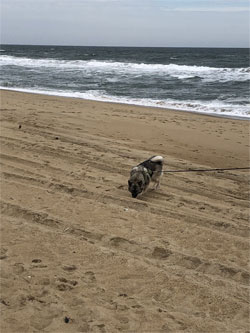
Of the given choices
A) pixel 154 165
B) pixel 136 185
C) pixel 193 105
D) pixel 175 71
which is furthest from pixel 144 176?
pixel 175 71

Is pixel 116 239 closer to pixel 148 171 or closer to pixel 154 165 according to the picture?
pixel 148 171

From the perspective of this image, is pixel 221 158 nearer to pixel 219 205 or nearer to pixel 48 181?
pixel 219 205

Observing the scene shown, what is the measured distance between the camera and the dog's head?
18.7 ft

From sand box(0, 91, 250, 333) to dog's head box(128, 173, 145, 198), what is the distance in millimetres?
118

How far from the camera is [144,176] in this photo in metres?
5.79

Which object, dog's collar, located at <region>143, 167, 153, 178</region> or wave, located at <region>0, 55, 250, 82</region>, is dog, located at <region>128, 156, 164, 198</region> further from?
wave, located at <region>0, 55, 250, 82</region>

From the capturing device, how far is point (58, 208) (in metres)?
5.14

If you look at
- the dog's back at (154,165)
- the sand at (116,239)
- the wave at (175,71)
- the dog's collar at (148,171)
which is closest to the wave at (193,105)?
the sand at (116,239)

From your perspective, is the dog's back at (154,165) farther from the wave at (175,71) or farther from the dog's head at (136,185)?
the wave at (175,71)

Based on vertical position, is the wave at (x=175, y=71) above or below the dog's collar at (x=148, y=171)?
above

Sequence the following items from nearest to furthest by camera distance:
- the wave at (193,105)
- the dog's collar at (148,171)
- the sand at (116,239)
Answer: the sand at (116,239) < the dog's collar at (148,171) < the wave at (193,105)

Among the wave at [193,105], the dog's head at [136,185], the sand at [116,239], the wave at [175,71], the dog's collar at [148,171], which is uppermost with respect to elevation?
the wave at [175,71]

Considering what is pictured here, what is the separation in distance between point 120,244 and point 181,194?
6.30 ft

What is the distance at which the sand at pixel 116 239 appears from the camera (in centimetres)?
325
